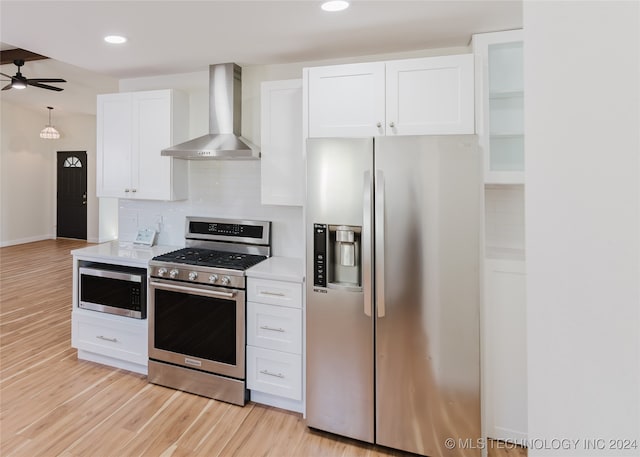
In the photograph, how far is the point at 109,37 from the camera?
2.43 meters

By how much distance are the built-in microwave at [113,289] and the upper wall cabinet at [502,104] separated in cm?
261

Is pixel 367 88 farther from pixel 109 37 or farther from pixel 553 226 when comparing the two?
pixel 553 226

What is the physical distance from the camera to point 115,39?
2.46 meters

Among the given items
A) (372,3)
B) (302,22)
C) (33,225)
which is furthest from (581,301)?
(33,225)

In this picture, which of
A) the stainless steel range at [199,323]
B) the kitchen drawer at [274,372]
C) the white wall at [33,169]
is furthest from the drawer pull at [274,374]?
the white wall at [33,169]

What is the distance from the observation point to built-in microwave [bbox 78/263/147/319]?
9.27 ft

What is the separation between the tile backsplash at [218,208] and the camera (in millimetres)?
2977

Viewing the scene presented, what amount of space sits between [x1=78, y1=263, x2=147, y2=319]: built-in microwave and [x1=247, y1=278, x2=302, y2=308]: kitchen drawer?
3.11ft

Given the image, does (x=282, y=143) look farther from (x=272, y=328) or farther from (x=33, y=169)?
(x=33, y=169)

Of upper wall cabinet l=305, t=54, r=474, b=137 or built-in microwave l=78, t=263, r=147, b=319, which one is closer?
upper wall cabinet l=305, t=54, r=474, b=137

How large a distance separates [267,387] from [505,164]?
2.13 metres

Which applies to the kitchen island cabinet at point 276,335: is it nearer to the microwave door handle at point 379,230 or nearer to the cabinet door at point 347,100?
the microwave door handle at point 379,230

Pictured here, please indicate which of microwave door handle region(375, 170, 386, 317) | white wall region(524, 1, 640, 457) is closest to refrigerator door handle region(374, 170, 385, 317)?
microwave door handle region(375, 170, 386, 317)

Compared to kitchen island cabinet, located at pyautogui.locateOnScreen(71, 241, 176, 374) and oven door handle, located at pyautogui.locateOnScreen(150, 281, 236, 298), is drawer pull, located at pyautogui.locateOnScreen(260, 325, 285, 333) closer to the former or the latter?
oven door handle, located at pyautogui.locateOnScreen(150, 281, 236, 298)
